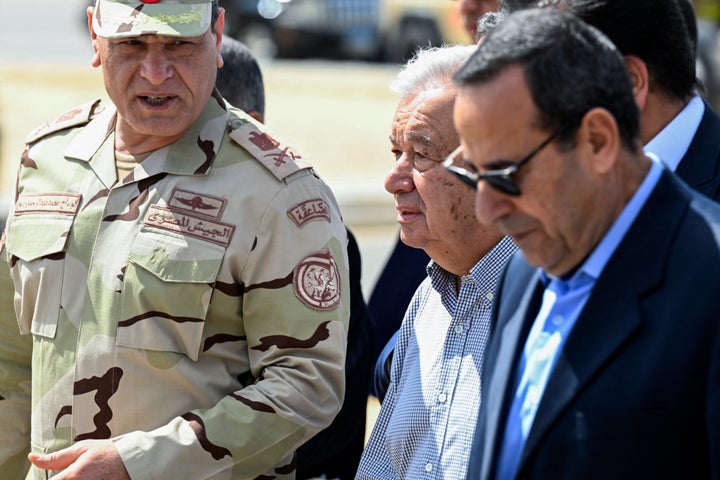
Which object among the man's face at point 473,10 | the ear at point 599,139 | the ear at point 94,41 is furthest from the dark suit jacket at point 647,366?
the man's face at point 473,10

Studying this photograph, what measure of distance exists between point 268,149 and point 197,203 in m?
0.20

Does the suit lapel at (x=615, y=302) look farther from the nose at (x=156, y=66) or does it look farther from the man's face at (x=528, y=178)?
the nose at (x=156, y=66)

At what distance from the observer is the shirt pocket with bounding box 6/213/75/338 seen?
2.70 metres

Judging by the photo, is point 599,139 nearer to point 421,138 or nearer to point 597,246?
point 597,246

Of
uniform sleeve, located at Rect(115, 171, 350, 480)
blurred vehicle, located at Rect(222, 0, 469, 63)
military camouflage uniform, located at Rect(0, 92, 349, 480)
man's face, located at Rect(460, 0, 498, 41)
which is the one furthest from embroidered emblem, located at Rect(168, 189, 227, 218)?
blurred vehicle, located at Rect(222, 0, 469, 63)

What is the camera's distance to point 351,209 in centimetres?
1030

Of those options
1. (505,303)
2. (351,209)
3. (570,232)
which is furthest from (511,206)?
(351,209)

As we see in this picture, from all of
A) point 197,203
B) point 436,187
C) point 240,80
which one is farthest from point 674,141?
point 240,80

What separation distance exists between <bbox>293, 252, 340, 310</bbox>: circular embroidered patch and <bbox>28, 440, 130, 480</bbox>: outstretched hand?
0.51 meters

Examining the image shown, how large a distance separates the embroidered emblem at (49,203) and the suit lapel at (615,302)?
1339 mm

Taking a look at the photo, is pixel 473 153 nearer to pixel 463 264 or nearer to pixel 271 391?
pixel 463 264

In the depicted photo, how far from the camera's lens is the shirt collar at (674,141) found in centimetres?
245

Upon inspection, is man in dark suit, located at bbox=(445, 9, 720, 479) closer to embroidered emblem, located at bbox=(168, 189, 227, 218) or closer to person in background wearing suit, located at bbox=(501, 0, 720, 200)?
person in background wearing suit, located at bbox=(501, 0, 720, 200)

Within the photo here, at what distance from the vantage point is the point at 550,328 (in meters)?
1.94
